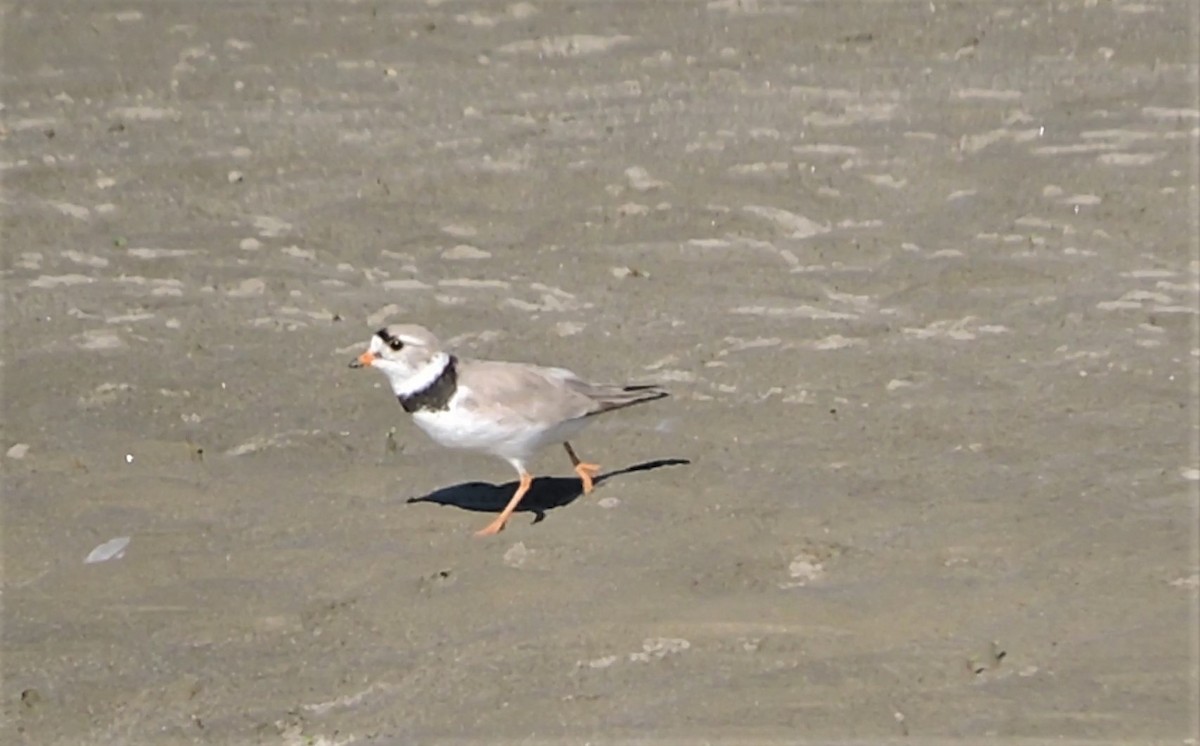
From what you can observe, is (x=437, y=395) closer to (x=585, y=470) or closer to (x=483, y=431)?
(x=483, y=431)

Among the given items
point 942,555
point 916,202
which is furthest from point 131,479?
point 916,202

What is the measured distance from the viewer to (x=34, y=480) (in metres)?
7.00

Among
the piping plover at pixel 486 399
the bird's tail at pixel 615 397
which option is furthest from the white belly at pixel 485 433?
the bird's tail at pixel 615 397

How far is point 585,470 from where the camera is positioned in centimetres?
689

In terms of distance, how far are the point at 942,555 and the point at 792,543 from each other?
1.62ft

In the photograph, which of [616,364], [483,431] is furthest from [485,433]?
[616,364]

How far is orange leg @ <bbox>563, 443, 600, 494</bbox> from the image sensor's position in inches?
268

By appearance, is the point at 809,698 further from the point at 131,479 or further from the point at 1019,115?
the point at 1019,115

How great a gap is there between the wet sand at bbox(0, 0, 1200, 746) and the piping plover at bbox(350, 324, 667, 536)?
274 mm

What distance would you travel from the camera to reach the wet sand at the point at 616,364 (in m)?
5.59

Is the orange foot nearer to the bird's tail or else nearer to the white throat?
the bird's tail

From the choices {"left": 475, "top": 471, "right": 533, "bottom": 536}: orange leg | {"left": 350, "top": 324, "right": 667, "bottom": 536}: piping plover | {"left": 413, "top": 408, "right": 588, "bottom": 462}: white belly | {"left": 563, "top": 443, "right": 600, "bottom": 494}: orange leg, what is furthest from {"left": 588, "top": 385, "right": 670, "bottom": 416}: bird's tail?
{"left": 475, "top": 471, "right": 533, "bottom": 536}: orange leg

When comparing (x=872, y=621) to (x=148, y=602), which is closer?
(x=872, y=621)

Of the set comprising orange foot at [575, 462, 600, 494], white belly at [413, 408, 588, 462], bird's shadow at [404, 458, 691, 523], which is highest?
white belly at [413, 408, 588, 462]
